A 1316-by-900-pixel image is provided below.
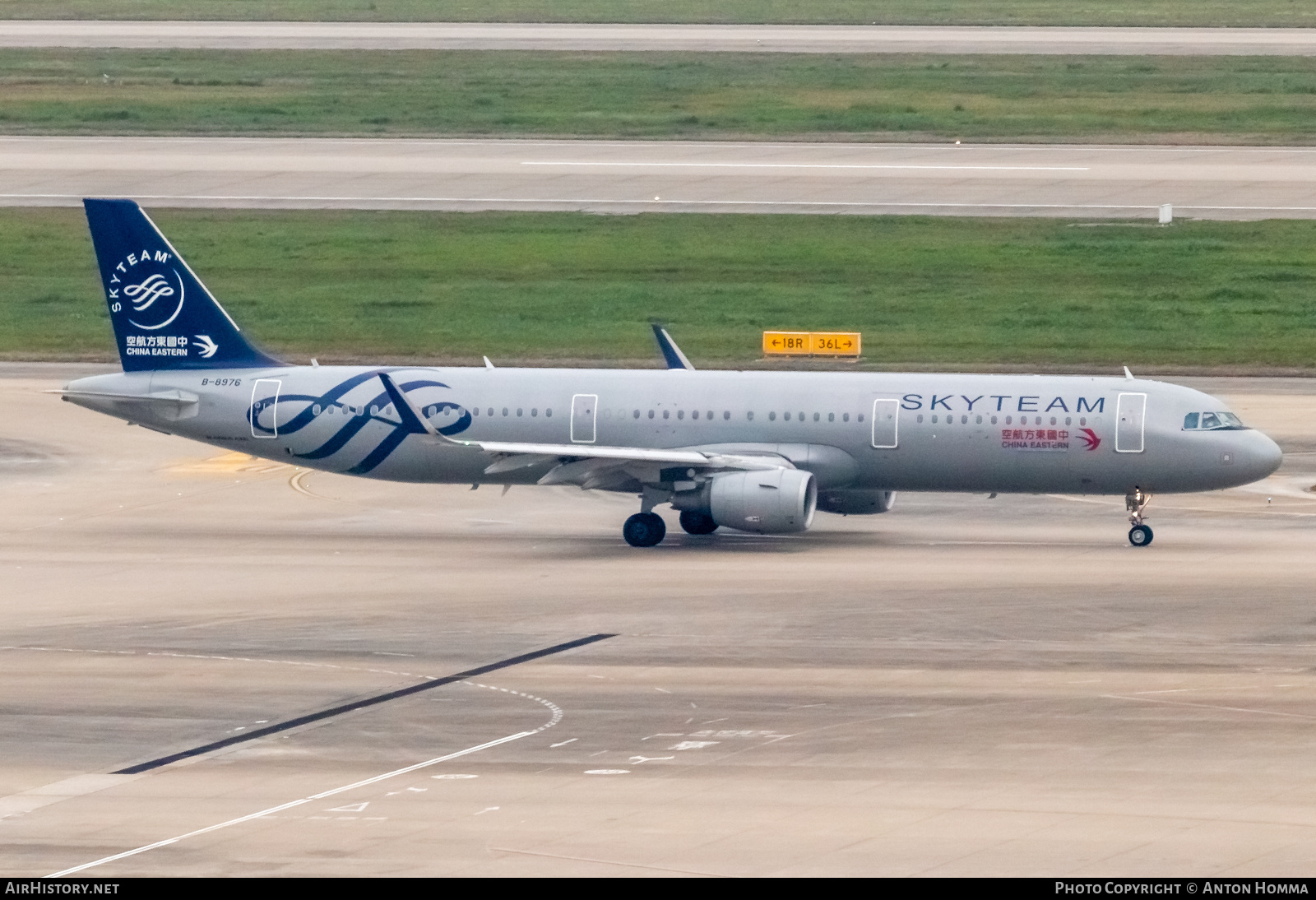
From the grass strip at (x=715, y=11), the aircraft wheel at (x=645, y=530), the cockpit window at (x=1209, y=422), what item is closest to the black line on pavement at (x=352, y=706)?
the aircraft wheel at (x=645, y=530)

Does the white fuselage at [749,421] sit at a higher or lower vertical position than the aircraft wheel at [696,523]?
higher

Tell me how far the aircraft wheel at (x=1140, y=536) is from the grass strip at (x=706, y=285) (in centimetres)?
1990

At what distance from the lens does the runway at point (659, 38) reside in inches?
4690

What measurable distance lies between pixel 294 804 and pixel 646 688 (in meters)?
7.45

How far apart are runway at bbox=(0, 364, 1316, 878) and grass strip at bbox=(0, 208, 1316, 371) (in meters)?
16.3

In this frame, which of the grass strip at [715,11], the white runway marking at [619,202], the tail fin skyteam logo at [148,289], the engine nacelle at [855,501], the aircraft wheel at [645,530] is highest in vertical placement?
the grass strip at [715,11]

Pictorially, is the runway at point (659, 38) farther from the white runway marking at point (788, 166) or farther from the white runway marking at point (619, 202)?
the white runway marking at point (619, 202)

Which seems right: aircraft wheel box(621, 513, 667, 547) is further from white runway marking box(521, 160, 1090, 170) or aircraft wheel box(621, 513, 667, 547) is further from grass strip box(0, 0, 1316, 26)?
grass strip box(0, 0, 1316, 26)

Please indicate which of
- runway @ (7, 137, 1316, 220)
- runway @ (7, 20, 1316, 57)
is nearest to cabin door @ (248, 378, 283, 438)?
runway @ (7, 137, 1316, 220)

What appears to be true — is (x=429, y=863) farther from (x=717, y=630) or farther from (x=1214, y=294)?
(x=1214, y=294)

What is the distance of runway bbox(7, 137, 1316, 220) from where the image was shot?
82750 millimetres

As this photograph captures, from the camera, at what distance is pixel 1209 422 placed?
43562 millimetres

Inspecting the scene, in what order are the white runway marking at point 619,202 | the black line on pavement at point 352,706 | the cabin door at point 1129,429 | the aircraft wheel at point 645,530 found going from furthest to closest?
the white runway marking at point 619,202 → the aircraft wheel at point 645,530 → the cabin door at point 1129,429 → the black line on pavement at point 352,706

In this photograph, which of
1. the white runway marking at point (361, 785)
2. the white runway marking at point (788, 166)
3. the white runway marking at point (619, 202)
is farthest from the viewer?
the white runway marking at point (788, 166)
